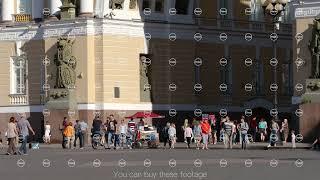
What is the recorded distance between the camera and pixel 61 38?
62.2 metres

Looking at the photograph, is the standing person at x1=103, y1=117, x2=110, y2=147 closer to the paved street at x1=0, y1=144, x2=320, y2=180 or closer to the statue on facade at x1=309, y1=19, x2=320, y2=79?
the statue on facade at x1=309, y1=19, x2=320, y2=79

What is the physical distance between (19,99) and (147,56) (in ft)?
26.2

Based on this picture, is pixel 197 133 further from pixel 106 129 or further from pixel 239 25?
pixel 239 25

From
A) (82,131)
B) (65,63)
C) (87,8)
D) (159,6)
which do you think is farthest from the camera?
(159,6)

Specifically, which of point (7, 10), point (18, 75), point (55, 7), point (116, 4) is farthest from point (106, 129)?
point (7, 10)

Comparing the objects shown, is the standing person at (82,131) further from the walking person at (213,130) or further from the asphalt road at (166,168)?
the asphalt road at (166,168)

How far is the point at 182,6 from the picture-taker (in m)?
67.2

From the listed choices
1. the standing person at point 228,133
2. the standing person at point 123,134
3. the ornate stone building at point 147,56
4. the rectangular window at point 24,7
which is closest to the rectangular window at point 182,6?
the ornate stone building at point 147,56

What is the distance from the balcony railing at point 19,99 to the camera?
66.1 meters

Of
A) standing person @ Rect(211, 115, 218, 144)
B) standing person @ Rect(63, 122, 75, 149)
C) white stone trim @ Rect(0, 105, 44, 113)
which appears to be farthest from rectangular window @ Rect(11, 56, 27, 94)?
standing person @ Rect(211, 115, 218, 144)

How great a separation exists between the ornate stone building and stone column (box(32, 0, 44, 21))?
0.06m

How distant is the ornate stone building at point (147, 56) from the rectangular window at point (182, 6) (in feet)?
0.19

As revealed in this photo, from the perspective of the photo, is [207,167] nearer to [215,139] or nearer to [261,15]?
[215,139]

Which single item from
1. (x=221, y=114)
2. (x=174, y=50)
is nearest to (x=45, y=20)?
(x=174, y=50)
